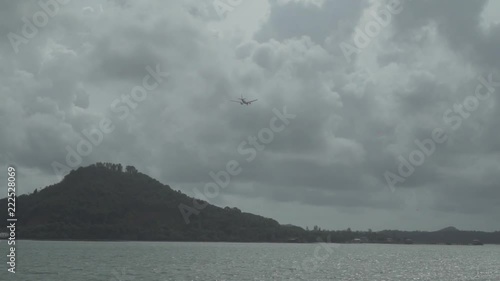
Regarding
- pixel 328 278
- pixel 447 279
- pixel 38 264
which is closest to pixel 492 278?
pixel 447 279

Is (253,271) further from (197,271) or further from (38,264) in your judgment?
(38,264)

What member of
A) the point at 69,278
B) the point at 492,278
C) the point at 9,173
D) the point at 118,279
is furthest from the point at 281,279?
the point at 9,173

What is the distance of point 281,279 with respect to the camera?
105625 mm

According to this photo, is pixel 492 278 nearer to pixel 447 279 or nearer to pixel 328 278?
pixel 447 279

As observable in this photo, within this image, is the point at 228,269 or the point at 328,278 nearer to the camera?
the point at 328,278

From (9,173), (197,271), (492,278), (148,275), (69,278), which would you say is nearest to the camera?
(9,173)

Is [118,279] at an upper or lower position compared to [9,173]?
lower

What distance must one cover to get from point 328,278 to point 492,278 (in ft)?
120

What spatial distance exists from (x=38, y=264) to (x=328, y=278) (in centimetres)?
5415

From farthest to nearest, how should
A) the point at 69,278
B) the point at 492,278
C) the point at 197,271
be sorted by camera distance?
the point at 492,278, the point at 197,271, the point at 69,278

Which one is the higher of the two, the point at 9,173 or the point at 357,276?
the point at 9,173

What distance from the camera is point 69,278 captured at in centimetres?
9381

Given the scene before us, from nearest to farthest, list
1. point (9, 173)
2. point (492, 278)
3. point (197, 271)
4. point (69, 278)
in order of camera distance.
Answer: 1. point (9, 173)
2. point (69, 278)
3. point (197, 271)
4. point (492, 278)

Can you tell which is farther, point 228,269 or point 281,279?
point 228,269
